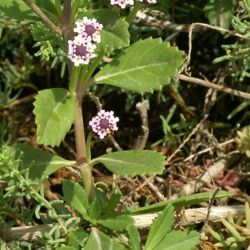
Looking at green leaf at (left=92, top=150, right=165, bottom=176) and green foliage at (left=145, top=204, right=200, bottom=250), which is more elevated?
green leaf at (left=92, top=150, right=165, bottom=176)

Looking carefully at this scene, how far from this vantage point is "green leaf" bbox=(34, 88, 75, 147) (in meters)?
1.78

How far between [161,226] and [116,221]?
0.14 metres

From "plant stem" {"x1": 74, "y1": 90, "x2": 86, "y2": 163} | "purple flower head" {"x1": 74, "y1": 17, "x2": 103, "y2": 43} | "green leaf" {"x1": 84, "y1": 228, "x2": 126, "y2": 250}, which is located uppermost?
"purple flower head" {"x1": 74, "y1": 17, "x2": 103, "y2": 43}

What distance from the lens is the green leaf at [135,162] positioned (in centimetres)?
193

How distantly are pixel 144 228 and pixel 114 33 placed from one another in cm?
71

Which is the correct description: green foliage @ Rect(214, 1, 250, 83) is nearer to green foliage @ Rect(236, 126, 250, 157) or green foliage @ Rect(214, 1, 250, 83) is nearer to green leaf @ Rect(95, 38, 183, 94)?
green foliage @ Rect(236, 126, 250, 157)

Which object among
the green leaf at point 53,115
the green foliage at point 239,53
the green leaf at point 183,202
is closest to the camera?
the green leaf at point 53,115

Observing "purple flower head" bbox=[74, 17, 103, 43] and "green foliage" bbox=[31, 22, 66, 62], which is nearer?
"purple flower head" bbox=[74, 17, 103, 43]

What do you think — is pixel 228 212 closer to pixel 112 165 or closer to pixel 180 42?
pixel 112 165

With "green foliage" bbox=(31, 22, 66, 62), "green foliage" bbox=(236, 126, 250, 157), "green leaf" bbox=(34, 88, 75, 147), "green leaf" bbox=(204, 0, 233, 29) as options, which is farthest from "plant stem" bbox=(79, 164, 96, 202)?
"green leaf" bbox=(204, 0, 233, 29)

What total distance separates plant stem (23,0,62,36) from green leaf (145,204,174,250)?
0.61 meters

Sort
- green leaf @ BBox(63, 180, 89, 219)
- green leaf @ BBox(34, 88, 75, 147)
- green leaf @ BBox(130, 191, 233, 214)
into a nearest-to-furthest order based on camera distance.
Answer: green leaf @ BBox(34, 88, 75, 147), green leaf @ BBox(63, 180, 89, 219), green leaf @ BBox(130, 191, 233, 214)

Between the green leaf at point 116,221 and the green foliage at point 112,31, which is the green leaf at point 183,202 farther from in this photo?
the green foliage at point 112,31

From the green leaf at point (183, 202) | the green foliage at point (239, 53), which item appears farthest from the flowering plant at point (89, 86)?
the green foliage at point (239, 53)
